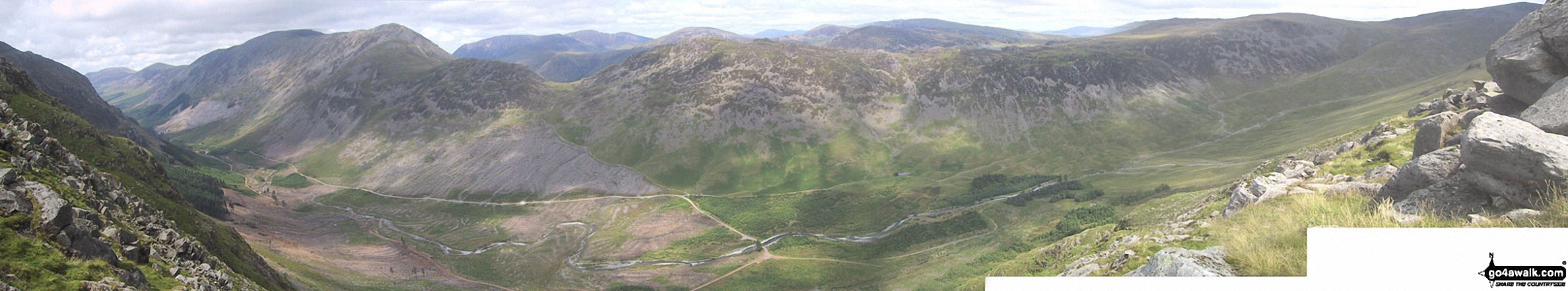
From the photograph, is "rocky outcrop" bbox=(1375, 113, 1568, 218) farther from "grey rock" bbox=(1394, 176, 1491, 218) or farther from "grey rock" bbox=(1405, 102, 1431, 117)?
"grey rock" bbox=(1405, 102, 1431, 117)

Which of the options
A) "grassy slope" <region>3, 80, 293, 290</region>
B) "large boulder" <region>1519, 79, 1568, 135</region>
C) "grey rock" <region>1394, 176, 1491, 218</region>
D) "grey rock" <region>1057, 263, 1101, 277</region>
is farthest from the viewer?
"grassy slope" <region>3, 80, 293, 290</region>

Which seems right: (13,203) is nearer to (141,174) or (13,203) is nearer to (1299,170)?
(1299,170)

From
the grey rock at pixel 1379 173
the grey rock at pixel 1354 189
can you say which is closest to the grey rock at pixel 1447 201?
the grey rock at pixel 1354 189

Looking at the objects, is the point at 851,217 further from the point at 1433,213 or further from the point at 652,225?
the point at 1433,213

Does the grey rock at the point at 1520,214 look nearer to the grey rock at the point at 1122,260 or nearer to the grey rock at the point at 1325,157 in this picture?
the grey rock at the point at 1122,260

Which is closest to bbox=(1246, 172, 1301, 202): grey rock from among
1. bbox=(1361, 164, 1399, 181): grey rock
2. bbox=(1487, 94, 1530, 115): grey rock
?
bbox=(1361, 164, 1399, 181): grey rock

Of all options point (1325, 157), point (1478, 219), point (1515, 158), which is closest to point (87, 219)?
point (1478, 219)

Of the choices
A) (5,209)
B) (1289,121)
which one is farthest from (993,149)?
(5,209)
